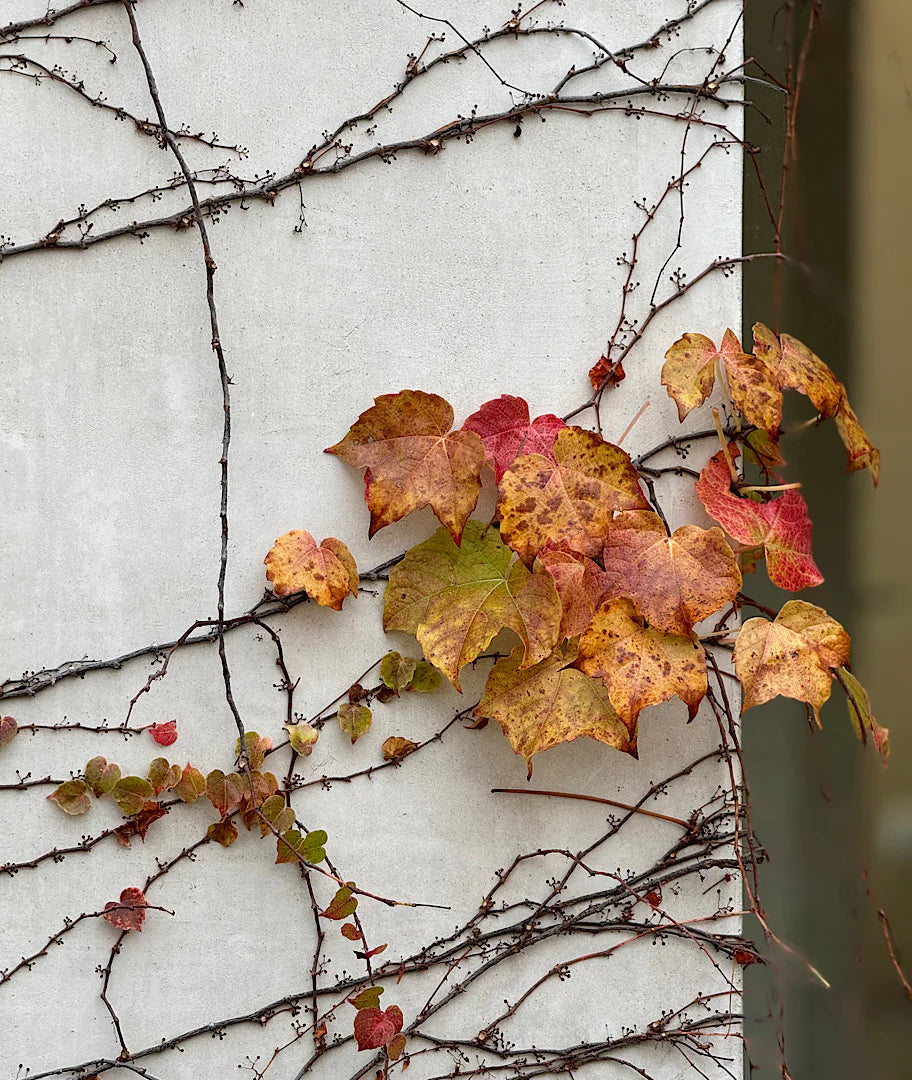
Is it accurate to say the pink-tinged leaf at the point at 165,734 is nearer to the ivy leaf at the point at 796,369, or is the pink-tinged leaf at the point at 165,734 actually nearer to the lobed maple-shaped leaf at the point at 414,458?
the lobed maple-shaped leaf at the point at 414,458

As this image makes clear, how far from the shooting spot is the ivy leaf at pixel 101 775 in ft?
4.87

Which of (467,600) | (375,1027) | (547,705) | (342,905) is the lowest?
(375,1027)

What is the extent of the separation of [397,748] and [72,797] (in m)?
0.56

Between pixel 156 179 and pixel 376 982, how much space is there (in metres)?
1.48

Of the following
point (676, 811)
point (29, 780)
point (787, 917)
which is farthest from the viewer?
point (787, 917)

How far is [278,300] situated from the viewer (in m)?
1.57

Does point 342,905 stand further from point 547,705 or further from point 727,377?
point 727,377

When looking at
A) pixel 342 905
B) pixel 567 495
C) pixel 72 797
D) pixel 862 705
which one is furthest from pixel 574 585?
pixel 72 797

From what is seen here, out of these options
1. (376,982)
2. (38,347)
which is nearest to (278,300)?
(38,347)

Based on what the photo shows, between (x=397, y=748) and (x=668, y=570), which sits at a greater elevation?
(x=668, y=570)

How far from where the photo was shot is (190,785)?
150cm

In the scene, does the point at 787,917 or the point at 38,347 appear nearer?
the point at 38,347

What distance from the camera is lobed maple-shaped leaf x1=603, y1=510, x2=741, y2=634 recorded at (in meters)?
1.40

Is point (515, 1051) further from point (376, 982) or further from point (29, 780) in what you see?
point (29, 780)
